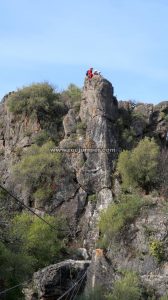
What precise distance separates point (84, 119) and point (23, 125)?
248 inches

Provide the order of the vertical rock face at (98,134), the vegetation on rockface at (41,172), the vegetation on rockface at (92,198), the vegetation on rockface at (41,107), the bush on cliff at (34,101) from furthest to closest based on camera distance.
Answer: the bush on cliff at (34,101)
the vegetation on rockface at (41,107)
the vegetation on rockface at (41,172)
the vertical rock face at (98,134)
the vegetation on rockface at (92,198)

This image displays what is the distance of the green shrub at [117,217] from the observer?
4078cm

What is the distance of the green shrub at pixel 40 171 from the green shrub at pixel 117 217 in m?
6.83

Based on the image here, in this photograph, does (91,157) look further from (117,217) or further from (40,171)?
(117,217)

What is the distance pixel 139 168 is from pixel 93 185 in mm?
3946

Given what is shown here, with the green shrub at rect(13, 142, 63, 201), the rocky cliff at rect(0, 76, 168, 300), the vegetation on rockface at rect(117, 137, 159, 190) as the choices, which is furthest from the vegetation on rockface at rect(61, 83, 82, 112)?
the vegetation on rockface at rect(117, 137, 159, 190)

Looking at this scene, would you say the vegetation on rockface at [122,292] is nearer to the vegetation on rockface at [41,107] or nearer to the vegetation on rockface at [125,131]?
the vegetation on rockface at [125,131]

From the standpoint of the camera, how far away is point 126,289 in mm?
35000

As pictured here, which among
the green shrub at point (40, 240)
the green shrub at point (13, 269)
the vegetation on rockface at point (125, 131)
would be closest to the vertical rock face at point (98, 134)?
the vegetation on rockface at point (125, 131)

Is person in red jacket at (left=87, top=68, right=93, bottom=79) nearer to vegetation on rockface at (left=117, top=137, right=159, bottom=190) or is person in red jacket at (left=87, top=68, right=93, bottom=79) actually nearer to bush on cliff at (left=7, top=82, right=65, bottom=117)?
bush on cliff at (left=7, top=82, right=65, bottom=117)


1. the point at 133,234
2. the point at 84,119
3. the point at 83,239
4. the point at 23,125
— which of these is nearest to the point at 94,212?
the point at 83,239

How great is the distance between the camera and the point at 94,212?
4538 cm

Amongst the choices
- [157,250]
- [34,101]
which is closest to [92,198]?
[157,250]

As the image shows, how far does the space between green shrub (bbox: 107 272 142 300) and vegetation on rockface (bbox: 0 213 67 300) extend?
5264 millimetres
